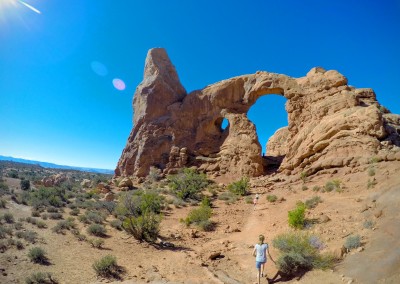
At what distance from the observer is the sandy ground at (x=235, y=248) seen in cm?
650

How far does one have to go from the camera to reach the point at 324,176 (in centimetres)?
1722

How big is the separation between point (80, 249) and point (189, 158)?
780 inches

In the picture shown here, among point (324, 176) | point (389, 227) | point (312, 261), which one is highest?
point (324, 176)

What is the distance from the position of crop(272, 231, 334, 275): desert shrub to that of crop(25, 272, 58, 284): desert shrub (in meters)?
6.19

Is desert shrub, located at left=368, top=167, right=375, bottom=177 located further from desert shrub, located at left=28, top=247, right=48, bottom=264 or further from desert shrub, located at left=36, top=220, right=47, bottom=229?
desert shrub, located at left=36, top=220, right=47, bottom=229

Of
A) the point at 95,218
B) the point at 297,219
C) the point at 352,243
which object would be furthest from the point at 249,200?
the point at 352,243

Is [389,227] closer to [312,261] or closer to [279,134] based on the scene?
[312,261]

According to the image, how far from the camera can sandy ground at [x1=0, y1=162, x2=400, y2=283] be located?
6501 millimetres

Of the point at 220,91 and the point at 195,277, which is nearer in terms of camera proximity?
the point at 195,277

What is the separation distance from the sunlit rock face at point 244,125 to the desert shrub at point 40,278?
16378 mm

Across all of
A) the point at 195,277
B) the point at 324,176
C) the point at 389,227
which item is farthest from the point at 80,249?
the point at 324,176

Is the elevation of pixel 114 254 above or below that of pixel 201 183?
below

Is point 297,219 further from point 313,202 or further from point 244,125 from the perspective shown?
point 244,125

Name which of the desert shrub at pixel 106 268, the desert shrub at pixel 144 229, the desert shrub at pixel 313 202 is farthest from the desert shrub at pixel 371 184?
the desert shrub at pixel 106 268
